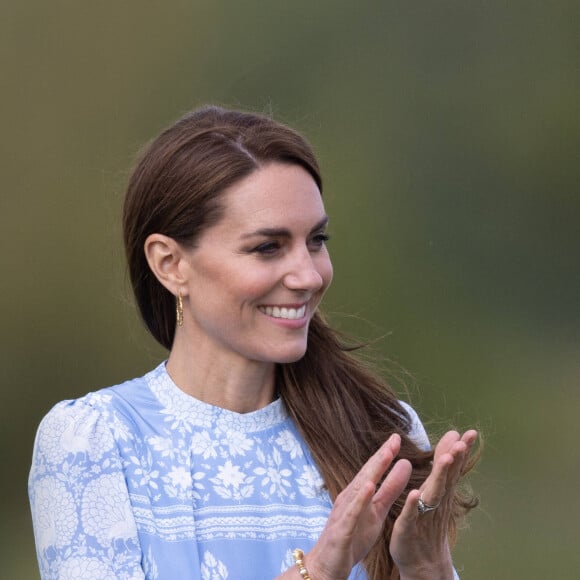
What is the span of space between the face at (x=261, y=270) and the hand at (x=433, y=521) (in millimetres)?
392

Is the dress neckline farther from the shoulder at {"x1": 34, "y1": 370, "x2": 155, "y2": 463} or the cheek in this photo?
the cheek

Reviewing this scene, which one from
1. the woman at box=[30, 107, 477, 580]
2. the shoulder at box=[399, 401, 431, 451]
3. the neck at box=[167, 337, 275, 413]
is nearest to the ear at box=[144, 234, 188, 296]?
the woman at box=[30, 107, 477, 580]

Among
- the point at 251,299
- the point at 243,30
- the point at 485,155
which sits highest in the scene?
the point at 243,30

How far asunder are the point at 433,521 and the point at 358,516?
8.8 inches

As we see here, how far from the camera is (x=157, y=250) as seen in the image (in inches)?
104

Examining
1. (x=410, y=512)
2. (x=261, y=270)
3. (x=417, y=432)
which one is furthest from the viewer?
(x=417, y=432)

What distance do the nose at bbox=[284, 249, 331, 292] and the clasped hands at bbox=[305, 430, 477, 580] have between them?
42 cm

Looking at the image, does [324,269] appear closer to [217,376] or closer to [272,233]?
[272,233]

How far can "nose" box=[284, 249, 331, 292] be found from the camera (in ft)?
8.25

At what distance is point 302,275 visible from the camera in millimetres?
2518

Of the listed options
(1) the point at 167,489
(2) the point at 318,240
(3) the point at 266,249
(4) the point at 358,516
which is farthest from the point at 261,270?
(4) the point at 358,516

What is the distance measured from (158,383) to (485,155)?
97.8 inches

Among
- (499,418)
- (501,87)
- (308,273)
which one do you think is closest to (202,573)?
(308,273)

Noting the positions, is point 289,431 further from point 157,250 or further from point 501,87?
point 501,87
